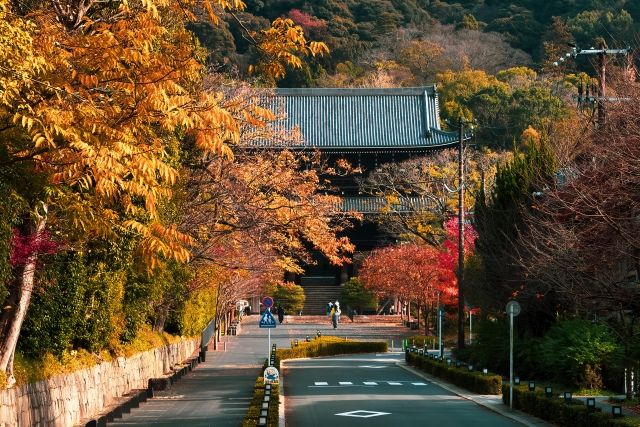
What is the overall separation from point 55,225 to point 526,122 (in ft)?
236

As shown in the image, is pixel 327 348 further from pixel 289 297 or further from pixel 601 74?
pixel 601 74

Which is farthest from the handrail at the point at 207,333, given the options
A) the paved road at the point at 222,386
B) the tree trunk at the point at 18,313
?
the tree trunk at the point at 18,313

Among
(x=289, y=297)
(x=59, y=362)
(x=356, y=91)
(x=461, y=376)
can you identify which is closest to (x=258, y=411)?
(x=59, y=362)

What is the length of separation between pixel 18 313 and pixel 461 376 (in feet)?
60.7

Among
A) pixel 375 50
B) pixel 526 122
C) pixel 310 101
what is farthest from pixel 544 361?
pixel 375 50

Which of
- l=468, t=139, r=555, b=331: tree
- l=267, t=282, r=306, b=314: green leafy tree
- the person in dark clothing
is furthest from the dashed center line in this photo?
l=267, t=282, r=306, b=314: green leafy tree

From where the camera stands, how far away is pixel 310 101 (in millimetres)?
78125

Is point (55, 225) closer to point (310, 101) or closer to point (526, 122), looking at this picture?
point (310, 101)

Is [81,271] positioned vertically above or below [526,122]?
below

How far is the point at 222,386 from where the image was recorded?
34625mm

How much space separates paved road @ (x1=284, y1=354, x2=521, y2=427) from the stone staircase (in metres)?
38.2

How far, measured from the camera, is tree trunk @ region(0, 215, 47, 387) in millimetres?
17688

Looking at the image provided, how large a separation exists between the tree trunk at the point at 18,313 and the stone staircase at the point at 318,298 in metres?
64.2

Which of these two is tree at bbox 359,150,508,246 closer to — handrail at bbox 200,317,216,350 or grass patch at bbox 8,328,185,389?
handrail at bbox 200,317,216,350
